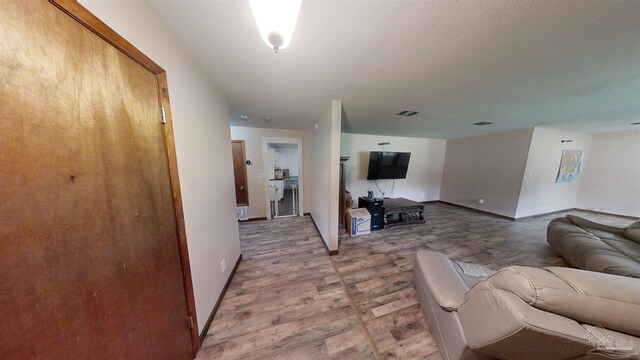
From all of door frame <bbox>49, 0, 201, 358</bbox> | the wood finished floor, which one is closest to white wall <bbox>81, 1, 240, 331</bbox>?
door frame <bbox>49, 0, 201, 358</bbox>

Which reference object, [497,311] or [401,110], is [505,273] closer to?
[497,311]

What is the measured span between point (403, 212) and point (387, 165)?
3.67 ft

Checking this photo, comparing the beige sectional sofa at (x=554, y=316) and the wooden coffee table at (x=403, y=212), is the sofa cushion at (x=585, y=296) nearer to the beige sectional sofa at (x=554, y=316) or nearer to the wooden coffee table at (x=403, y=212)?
the beige sectional sofa at (x=554, y=316)

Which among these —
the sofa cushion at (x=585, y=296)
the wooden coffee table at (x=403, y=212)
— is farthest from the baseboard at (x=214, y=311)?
the wooden coffee table at (x=403, y=212)

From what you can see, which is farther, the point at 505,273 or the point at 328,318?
the point at 328,318

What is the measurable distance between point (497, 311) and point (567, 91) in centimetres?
273

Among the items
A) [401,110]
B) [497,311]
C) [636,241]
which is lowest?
[636,241]

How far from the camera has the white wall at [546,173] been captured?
11.9ft

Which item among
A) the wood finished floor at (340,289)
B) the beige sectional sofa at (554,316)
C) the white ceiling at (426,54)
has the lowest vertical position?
the wood finished floor at (340,289)

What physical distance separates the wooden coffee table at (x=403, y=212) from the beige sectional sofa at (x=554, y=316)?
2.51 metres

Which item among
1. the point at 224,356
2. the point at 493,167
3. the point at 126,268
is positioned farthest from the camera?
the point at 493,167

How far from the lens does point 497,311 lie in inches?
31.7

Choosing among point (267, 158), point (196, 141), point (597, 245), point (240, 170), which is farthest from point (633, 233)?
point (240, 170)

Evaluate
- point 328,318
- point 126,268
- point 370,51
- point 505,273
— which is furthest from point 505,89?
point 126,268
